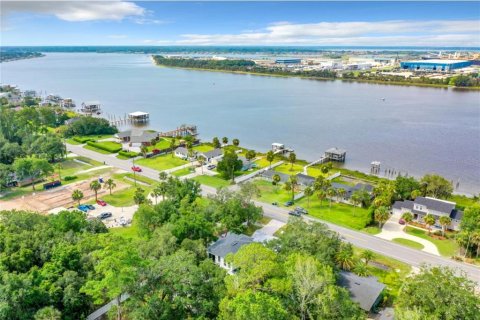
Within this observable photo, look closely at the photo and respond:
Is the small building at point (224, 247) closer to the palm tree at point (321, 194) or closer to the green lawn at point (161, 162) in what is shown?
the palm tree at point (321, 194)

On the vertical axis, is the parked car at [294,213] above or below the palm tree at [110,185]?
below

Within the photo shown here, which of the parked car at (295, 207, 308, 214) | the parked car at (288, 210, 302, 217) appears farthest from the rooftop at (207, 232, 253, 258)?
the parked car at (295, 207, 308, 214)

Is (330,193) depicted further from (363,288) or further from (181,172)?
(181,172)

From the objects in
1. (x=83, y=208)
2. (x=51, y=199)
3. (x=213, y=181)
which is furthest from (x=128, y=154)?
(x=83, y=208)

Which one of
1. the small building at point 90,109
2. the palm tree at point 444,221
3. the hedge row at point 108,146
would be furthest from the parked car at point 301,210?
the small building at point 90,109

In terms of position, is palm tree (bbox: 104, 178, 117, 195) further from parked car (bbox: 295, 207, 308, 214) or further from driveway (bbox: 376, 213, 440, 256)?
driveway (bbox: 376, 213, 440, 256)
